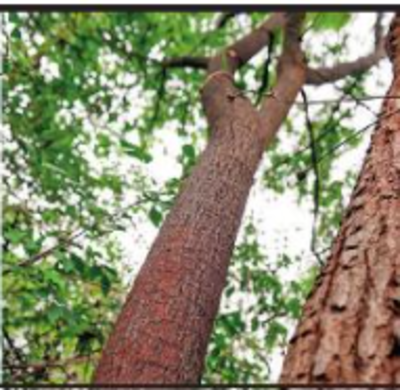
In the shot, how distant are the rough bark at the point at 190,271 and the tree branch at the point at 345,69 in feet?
4.12

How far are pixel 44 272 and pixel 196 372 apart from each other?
4.20ft

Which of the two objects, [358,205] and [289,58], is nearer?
[358,205]

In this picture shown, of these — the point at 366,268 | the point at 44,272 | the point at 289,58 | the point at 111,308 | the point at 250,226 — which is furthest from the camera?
the point at 250,226

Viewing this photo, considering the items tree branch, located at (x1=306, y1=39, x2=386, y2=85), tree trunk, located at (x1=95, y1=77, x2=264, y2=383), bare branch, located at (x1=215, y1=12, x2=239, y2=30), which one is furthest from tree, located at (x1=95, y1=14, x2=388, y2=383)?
bare branch, located at (x1=215, y1=12, x2=239, y2=30)

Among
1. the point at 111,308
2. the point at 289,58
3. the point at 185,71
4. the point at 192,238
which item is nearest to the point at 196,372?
the point at 192,238

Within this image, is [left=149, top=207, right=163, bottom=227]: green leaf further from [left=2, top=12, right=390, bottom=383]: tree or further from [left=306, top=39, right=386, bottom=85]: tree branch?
[left=306, top=39, right=386, bottom=85]: tree branch

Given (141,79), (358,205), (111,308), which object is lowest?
(358,205)

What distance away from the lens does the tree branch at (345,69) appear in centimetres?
429

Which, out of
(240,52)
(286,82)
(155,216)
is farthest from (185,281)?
(240,52)

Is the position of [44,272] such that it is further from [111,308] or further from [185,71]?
[185,71]

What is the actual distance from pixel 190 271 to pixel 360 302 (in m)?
0.96

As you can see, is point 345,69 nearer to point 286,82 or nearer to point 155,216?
point 286,82

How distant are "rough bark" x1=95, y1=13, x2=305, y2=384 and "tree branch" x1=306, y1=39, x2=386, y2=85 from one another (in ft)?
4.12

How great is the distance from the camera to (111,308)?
16.0 feet
